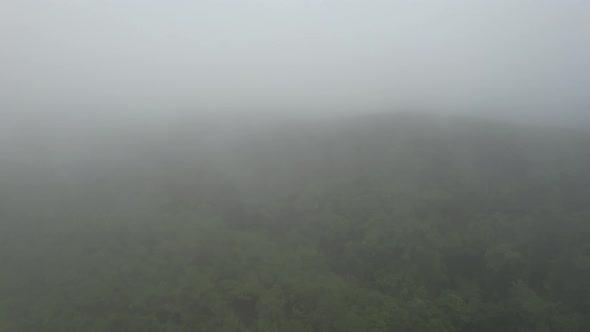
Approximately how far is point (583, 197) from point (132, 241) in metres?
29.2

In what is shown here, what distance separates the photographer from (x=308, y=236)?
1000 inches

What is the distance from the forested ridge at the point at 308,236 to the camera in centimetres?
1958

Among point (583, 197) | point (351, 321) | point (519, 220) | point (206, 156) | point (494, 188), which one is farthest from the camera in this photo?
point (206, 156)

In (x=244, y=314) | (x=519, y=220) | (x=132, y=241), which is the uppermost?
(x=519, y=220)

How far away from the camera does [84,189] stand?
99.5 ft

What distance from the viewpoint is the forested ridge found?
19.6 metres

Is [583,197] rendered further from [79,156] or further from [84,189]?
[79,156]

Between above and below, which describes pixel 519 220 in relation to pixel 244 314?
above

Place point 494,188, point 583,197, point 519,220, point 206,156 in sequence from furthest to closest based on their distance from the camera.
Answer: point 206,156 < point 494,188 < point 583,197 < point 519,220

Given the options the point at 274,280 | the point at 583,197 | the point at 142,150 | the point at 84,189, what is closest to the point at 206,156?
the point at 142,150

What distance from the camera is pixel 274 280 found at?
70.9 ft

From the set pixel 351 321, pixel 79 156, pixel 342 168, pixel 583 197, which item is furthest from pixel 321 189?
pixel 79 156

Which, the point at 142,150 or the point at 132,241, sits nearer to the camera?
the point at 132,241

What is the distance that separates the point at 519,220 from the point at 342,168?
42.9 feet
